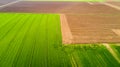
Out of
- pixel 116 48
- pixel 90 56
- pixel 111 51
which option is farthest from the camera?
pixel 116 48

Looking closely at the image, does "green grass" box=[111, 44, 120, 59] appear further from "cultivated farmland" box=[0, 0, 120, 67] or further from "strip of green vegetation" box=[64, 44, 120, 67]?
"strip of green vegetation" box=[64, 44, 120, 67]

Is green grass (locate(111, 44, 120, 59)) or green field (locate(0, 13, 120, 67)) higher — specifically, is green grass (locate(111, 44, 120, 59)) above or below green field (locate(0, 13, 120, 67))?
A: below

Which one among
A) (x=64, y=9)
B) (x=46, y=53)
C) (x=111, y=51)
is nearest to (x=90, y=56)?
(x=111, y=51)

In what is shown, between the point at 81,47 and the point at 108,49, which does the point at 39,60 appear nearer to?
the point at 81,47

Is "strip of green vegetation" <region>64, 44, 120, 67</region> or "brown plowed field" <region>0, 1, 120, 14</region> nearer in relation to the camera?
"strip of green vegetation" <region>64, 44, 120, 67</region>

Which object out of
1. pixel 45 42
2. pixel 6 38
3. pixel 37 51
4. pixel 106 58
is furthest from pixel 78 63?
pixel 6 38

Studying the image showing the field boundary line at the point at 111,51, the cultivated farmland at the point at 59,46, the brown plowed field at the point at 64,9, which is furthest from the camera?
A: the brown plowed field at the point at 64,9

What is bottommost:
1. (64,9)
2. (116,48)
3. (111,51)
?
(64,9)

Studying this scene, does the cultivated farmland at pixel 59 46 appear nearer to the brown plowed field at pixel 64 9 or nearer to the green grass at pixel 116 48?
the green grass at pixel 116 48

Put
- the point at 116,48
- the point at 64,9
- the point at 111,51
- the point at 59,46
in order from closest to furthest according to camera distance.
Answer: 1. the point at 111,51
2. the point at 116,48
3. the point at 59,46
4. the point at 64,9

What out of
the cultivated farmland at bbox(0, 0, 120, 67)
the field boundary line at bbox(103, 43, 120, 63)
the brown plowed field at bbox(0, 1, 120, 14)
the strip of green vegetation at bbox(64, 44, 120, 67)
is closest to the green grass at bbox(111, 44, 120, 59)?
the cultivated farmland at bbox(0, 0, 120, 67)

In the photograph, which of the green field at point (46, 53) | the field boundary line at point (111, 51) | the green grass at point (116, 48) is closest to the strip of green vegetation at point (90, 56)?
the green field at point (46, 53)

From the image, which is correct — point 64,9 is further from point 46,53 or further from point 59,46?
point 46,53
